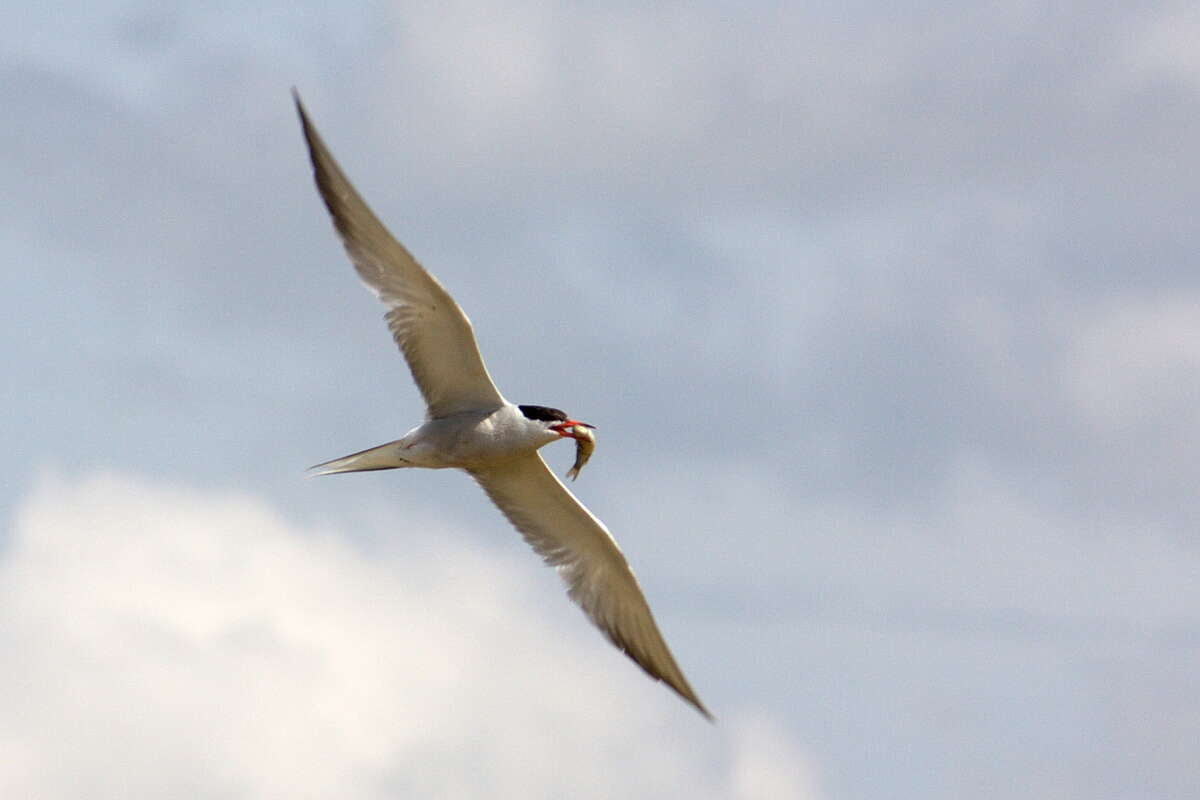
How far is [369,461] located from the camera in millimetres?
20078

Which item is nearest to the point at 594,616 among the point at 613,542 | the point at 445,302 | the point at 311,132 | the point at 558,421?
the point at 613,542

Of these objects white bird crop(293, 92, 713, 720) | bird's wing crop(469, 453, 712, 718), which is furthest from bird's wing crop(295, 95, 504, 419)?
bird's wing crop(469, 453, 712, 718)

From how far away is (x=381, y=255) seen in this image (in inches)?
754

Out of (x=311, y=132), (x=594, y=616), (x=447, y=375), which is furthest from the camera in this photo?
(x=594, y=616)

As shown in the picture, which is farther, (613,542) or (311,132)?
(613,542)

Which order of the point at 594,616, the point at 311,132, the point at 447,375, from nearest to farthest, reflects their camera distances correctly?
1. the point at 311,132
2. the point at 447,375
3. the point at 594,616

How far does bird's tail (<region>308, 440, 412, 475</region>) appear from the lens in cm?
1967

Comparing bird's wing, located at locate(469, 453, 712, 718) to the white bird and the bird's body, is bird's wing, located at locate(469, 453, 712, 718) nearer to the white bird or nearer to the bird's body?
the white bird

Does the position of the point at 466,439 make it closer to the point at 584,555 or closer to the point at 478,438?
the point at 478,438

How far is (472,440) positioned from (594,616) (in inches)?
98.2

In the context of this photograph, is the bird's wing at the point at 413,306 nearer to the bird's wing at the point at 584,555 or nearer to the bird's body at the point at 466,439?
the bird's body at the point at 466,439

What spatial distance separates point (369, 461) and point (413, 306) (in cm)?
161

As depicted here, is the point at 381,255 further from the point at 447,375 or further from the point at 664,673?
the point at 664,673

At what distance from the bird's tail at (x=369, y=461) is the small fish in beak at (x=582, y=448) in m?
1.63
